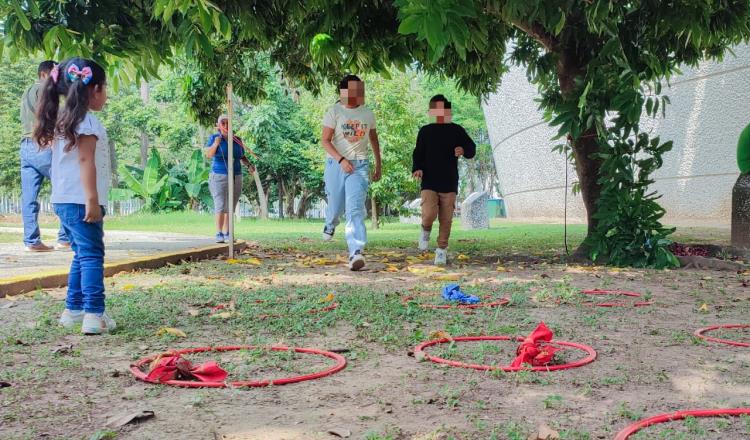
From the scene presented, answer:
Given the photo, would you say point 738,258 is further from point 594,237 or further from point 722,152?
point 722,152

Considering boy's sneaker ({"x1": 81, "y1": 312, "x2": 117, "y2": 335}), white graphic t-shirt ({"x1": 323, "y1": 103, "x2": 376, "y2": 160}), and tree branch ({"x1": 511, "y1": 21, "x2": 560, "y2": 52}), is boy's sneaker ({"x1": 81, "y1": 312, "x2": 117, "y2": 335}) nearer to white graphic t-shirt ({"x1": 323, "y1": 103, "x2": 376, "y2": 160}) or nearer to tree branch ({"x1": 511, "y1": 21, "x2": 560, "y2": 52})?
white graphic t-shirt ({"x1": 323, "y1": 103, "x2": 376, "y2": 160})

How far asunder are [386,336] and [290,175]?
90.4 ft

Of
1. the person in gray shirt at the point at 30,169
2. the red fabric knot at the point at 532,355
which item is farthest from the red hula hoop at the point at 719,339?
the person in gray shirt at the point at 30,169

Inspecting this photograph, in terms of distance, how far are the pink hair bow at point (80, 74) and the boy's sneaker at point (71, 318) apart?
4.24ft

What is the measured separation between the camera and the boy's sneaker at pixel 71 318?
4.18m

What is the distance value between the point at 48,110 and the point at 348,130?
358 centimetres

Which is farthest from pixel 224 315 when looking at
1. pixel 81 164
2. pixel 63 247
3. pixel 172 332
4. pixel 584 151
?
pixel 584 151

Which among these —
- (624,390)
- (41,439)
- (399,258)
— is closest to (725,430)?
(624,390)

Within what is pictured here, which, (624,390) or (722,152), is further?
(722,152)

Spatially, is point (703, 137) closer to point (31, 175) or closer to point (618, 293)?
point (618, 293)

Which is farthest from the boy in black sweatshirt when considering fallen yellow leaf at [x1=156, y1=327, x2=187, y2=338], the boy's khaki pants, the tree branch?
fallen yellow leaf at [x1=156, y1=327, x2=187, y2=338]

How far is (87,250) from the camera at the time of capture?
4.06 metres

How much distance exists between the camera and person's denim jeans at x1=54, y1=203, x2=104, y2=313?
401cm

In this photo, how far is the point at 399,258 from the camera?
8602 millimetres
